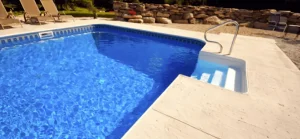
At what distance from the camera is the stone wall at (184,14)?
962 cm

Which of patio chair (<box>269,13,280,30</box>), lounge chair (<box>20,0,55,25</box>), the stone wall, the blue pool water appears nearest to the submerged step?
the blue pool water

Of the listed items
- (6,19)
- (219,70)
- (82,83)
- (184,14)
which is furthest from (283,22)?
(6,19)

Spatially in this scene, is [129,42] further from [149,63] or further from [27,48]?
[27,48]

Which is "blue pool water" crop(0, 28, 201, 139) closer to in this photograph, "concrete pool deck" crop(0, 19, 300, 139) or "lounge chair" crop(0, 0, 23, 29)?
"concrete pool deck" crop(0, 19, 300, 139)

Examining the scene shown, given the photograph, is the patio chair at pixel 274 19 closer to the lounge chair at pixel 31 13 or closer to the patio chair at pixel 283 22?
the patio chair at pixel 283 22

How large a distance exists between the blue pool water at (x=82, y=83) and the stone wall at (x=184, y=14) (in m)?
4.26

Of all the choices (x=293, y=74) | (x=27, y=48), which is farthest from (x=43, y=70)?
(x=293, y=74)

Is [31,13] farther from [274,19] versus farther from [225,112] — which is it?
[274,19]

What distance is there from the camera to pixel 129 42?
700 cm

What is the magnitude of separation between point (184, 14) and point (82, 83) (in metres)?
8.44

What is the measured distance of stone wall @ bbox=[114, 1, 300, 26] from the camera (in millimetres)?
9625

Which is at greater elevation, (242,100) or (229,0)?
(229,0)

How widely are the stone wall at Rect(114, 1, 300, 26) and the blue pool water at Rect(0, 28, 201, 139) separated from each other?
168 inches

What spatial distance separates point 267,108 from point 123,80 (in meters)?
2.95
